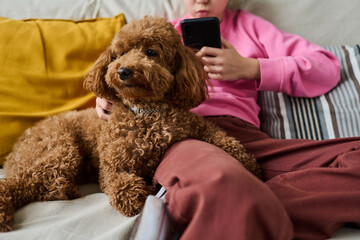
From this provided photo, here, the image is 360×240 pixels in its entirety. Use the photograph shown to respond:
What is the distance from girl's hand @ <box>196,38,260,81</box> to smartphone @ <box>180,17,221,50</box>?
1.3 inches

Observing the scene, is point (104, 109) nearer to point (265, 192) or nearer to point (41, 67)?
point (41, 67)

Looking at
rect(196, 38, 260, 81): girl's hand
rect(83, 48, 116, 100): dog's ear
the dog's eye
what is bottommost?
rect(196, 38, 260, 81): girl's hand

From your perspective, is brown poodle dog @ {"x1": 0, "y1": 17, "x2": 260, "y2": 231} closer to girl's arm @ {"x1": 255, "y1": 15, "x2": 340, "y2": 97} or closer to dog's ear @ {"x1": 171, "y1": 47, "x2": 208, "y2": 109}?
dog's ear @ {"x1": 171, "y1": 47, "x2": 208, "y2": 109}

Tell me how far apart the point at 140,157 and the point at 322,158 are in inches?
23.3

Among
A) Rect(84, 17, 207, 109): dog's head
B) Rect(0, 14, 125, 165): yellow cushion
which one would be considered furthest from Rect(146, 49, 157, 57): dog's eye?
Rect(0, 14, 125, 165): yellow cushion

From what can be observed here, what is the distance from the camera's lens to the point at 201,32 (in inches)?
45.9

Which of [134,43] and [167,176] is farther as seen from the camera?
[134,43]

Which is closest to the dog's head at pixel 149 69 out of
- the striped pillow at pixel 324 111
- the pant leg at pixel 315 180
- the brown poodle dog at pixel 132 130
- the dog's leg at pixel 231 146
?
the brown poodle dog at pixel 132 130

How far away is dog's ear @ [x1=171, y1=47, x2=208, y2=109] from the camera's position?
3.09ft

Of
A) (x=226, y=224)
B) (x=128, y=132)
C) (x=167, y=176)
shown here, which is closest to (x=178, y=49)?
(x=128, y=132)

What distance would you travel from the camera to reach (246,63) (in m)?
1.25

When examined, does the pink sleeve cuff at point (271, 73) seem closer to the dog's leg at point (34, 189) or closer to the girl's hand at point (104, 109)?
the girl's hand at point (104, 109)

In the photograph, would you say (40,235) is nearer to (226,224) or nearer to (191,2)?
(226,224)

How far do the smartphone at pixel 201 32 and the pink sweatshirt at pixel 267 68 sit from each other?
0.20 meters
